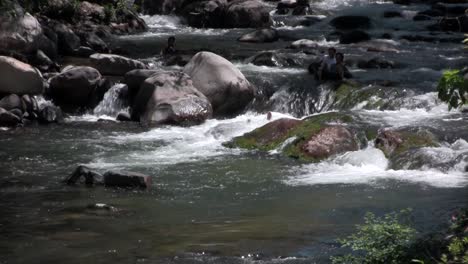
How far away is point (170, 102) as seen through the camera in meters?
17.9

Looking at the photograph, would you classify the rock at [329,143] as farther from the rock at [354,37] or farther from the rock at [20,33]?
the rock at [354,37]

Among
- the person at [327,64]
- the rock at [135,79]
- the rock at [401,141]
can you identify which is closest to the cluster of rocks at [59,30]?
the rock at [135,79]

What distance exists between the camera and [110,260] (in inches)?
343

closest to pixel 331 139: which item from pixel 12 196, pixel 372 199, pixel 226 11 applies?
pixel 372 199

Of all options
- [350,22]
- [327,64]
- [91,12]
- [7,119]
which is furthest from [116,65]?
[350,22]

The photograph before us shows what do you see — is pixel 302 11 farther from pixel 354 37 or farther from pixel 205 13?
pixel 354 37

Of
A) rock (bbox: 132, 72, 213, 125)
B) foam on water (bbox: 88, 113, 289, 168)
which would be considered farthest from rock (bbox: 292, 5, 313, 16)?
rock (bbox: 132, 72, 213, 125)

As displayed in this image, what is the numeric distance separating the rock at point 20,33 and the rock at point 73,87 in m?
1.67

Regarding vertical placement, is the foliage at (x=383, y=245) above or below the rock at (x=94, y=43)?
above

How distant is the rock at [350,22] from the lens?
3012 cm

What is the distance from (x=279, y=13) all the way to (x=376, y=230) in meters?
27.5

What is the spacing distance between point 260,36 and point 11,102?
11.1m

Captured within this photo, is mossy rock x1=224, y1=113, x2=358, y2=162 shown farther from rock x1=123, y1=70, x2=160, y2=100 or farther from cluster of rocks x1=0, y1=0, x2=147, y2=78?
cluster of rocks x1=0, y1=0, x2=147, y2=78

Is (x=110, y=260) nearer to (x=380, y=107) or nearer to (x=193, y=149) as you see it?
(x=193, y=149)
